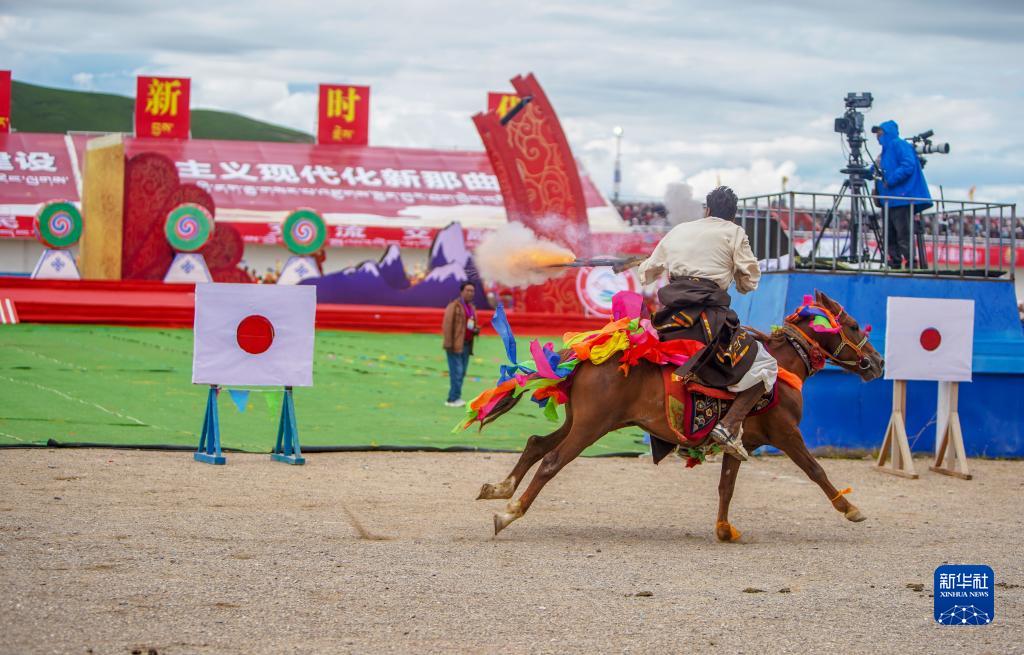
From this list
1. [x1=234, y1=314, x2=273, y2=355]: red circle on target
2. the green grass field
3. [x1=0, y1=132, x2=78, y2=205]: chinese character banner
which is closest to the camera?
[x1=234, y1=314, x2=273, y2=355]: red circle on target

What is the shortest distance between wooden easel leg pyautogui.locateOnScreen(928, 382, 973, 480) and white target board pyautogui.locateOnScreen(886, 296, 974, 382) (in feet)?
0.86

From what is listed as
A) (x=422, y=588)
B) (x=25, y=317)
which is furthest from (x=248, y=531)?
(x=25, y=317)

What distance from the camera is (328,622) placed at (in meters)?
5.46

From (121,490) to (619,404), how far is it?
12.4 feet

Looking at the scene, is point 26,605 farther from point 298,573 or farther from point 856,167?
point 856,167

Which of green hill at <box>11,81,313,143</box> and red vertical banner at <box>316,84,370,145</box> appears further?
green hill at <box>11,81,313,143</box>

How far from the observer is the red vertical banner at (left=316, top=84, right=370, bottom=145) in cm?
4656

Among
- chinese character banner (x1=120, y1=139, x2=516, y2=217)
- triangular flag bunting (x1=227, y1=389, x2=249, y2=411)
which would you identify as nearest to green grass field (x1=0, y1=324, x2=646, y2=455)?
triangular flag bunting (x1=227, y1=389, x2=249, y2=411)

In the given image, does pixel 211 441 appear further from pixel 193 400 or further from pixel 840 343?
pixel 840 343

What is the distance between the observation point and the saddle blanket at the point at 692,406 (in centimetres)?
794

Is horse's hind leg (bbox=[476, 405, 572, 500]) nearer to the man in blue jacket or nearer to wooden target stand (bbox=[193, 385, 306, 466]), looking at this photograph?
wooden target stand (bbox=[193, 385, 306, 466])

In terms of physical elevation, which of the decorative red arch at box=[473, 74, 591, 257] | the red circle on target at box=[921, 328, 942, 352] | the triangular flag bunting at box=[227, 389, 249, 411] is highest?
the decorative red arch at box=[473, 74, 591, 257]

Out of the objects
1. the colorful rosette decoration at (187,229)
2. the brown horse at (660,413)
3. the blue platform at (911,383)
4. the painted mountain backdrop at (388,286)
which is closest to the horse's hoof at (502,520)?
the brown horse at (660,413)

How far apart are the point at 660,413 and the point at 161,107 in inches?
1599
